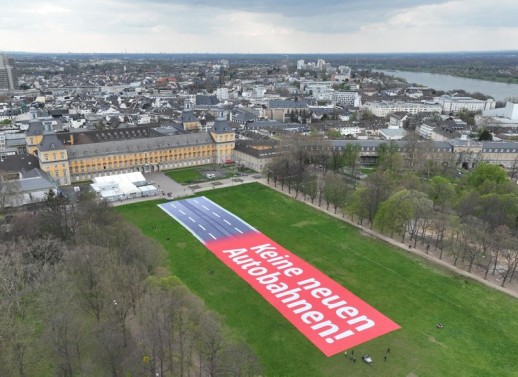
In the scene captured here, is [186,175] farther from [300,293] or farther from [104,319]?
[104,319]

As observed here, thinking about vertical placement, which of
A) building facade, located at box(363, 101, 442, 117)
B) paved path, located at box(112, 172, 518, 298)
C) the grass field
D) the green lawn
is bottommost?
the grass field

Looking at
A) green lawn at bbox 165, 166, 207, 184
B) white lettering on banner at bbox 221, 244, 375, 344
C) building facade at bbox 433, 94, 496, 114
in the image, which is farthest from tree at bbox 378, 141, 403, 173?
building facade at bbox 433, 94, 496, 114

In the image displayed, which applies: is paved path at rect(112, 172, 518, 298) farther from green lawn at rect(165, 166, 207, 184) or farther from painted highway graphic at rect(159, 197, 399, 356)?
painted highway graphic at rect(159, 197, 399, 356)

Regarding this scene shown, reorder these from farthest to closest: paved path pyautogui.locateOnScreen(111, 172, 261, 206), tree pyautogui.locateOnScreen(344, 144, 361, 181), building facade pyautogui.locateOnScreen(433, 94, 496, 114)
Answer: building facade pyautogui.locateOnScreen(433, 94, 496, 114) < tree pyautogui.locateOnScreen(344, 144, 361, 181) < paved path pyautogui.locateOnScreen(111, 172, 261, 206)

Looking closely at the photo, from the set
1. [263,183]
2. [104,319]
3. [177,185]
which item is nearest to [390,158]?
[263,183]

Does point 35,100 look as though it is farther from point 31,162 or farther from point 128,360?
point 128,360

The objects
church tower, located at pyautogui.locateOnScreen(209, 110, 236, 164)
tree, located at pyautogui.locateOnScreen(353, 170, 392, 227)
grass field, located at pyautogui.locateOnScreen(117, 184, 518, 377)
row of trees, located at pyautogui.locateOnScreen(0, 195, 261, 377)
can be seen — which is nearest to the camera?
row of trees, located at pyautogui.locateOnScreen(0, 195, 261, 377)
